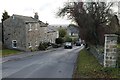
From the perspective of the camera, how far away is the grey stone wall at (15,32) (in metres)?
49.4

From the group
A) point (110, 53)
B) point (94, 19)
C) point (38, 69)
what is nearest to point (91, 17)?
A: point (94, 19)

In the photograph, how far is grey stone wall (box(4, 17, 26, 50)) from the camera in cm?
4938

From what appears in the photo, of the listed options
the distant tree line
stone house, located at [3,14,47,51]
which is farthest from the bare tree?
stone house, located at [3,14,47,51]

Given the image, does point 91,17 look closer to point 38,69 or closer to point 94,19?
point 94,19

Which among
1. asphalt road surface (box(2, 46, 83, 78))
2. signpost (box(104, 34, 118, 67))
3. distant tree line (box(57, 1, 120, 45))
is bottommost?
asphalt road surface (box(2, 46, 83, 78))

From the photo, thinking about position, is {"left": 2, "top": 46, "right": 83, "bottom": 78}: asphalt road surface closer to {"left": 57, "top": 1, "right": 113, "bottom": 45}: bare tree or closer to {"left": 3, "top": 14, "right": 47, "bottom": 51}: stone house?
{"left": 57, "top": 1, "right": 113, "bottom": 45}: bare tree

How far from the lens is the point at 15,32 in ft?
165

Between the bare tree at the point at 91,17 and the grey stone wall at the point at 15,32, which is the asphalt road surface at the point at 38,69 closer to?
the bare tree at the point at 91,17

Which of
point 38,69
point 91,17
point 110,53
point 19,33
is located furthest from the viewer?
point 19,33

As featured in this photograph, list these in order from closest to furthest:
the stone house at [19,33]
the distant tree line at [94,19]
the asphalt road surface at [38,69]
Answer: the asphalt road surface at [38,69]
the distant tree line at [94,19]
the stone house at [19,33]

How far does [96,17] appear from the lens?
1576 inches

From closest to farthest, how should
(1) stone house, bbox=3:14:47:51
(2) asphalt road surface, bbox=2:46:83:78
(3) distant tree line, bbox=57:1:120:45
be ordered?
(2) asphalt road surface, bbox=2:46:83:78 < (3) distant tree line, bbox=57:1:120:45 < (1) stone house, bbox=3:14:47:51

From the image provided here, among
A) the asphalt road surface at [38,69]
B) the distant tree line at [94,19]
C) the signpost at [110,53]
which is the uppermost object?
the distant tree line at [94,19]

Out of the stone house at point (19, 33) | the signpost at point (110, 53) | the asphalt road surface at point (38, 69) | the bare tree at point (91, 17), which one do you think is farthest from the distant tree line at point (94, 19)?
the signpost at point (110, 53)
